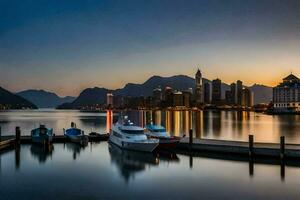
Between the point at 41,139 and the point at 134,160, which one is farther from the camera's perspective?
the point at 41,139

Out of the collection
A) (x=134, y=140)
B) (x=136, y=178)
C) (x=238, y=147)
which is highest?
(x=134, y=140)

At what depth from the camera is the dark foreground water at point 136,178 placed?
29.0 metres

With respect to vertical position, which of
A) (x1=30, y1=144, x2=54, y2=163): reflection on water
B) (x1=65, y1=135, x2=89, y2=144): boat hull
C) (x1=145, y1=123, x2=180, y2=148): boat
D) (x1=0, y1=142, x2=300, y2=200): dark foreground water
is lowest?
(x1=0, y1=142, x2=300, y2=200): dark foreground water

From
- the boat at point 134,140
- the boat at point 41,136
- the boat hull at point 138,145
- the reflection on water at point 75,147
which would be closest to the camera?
the boat hull at point 138,145

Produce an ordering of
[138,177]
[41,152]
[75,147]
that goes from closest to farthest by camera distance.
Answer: [138,177]
[41,152]
[75,147]

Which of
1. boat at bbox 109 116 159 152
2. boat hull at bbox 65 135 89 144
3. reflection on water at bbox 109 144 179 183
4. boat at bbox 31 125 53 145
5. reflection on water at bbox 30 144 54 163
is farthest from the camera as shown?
boat hull at bbox 65 135 89 144

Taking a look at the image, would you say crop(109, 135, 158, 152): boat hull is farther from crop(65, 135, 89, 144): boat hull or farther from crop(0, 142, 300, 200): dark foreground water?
crop(65, 135, 89, 144): boat hull

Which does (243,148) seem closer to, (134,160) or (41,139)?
(134,160)

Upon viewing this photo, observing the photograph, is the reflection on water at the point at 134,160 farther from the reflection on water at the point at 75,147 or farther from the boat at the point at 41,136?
the boat at the point at 41,136

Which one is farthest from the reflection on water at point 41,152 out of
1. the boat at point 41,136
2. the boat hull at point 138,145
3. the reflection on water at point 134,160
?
the boat hull at point 138,145

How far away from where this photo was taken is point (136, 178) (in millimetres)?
35312

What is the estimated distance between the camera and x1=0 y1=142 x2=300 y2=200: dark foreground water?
29.0 metres

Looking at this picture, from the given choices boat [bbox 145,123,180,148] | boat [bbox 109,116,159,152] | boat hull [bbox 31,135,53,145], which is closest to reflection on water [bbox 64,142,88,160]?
boat hull [bbox 31,135,53,145]

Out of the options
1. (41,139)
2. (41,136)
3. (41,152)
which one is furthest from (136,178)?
(41,136)
